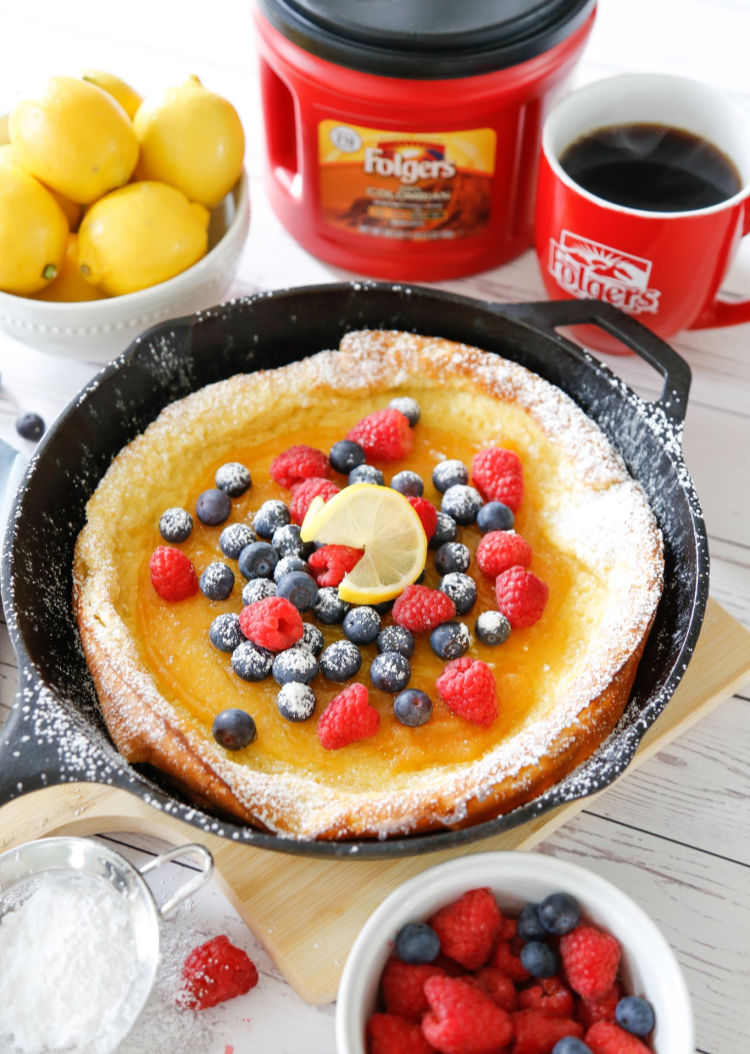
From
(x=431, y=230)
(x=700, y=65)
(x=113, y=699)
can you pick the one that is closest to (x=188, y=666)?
(x=113, y=699)

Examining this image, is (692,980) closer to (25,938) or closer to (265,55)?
(25,938)

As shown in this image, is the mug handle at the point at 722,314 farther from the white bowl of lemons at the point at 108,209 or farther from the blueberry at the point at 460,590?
the white bowl of lemons at the point at 108,209

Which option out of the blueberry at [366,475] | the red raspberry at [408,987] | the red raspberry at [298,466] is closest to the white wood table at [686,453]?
the red raspberry at [408,987]

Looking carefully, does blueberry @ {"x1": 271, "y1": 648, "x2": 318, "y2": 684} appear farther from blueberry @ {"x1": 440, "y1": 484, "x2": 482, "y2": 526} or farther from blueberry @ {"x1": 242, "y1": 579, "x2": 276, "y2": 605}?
blueberry @ {"x1": 440, "y1": 484, "x2": 482, "y2": 526}

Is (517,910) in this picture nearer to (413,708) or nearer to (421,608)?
(413,708)

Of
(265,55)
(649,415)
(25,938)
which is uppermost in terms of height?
(265,55)

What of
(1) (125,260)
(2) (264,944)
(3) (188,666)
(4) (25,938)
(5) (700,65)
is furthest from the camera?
(5) (700,65)

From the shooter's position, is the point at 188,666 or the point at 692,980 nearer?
the point at 692,980
